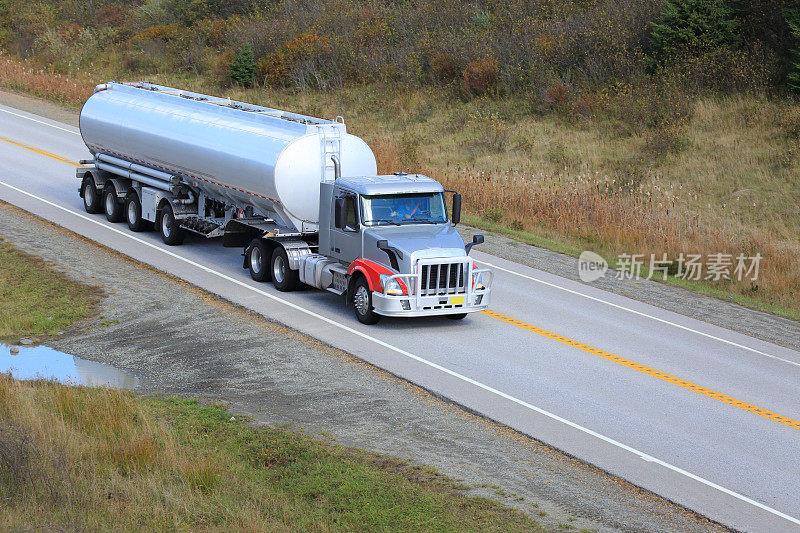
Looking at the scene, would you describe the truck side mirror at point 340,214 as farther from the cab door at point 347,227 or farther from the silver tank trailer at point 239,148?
the silver tank trailer at point 239,148

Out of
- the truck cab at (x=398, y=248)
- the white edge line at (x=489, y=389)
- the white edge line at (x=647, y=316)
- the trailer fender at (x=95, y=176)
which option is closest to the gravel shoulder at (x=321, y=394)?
the white edge line at (x=489, y=389)

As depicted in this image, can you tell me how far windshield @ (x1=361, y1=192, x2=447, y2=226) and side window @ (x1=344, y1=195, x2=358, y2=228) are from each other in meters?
0.21

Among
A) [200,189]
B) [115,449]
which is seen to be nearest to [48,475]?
[115,449]

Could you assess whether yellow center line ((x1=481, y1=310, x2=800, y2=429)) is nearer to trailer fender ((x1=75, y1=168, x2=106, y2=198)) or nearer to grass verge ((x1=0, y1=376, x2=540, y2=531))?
grass verge ((x1=0, y1=376, x2=540, y2=531))

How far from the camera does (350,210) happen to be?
1878 cm

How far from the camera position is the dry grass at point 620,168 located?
25.5m

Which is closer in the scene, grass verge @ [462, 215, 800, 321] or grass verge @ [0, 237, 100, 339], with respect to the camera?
grass verge @ [0, 237, 100, 339]

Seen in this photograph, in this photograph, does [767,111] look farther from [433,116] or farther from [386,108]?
[386,108]

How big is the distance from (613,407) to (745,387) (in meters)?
2.78

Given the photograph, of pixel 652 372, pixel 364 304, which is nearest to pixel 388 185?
pixel 364 304

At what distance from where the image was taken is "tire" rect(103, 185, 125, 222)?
26016 mm

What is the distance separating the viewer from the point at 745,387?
617 inches

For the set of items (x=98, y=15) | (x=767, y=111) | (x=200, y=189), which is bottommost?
(x=200, y=189)

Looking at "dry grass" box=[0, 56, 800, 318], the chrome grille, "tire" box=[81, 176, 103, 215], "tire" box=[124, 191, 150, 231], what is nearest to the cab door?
the chrome grille
